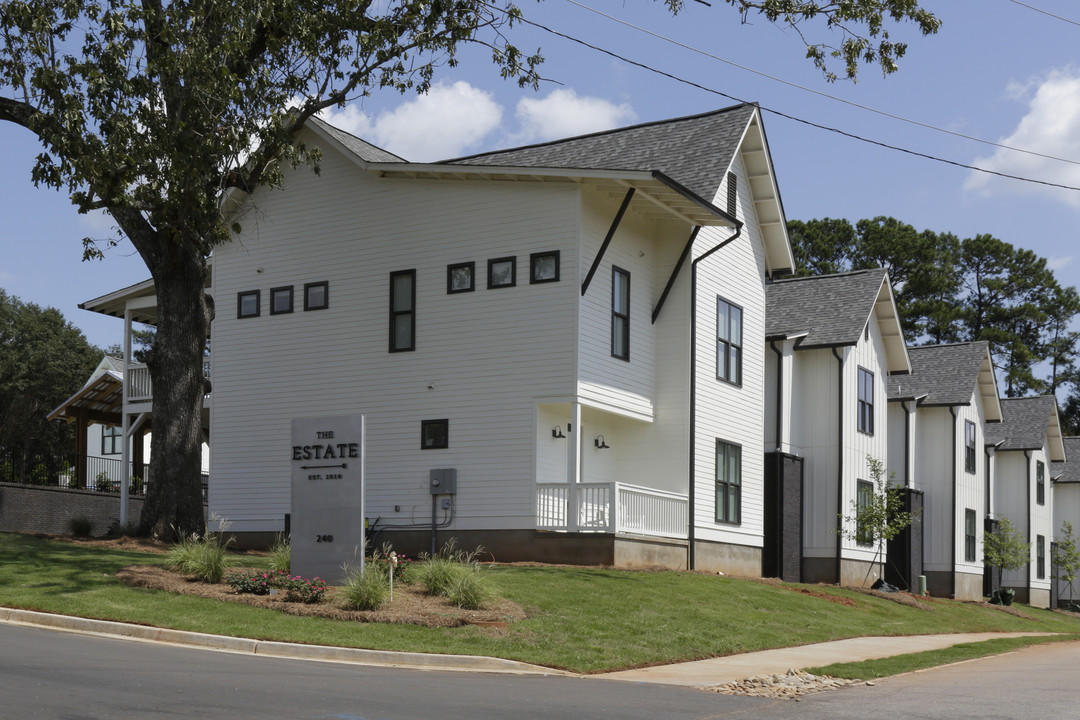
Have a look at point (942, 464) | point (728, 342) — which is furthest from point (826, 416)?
point (942, 464)

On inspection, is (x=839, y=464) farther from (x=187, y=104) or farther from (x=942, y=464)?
(x=187, y=104)

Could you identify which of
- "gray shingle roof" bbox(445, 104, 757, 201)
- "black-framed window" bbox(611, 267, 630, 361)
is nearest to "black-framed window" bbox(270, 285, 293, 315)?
"gray shingle roof" bbox(445, 104, 757, 201)

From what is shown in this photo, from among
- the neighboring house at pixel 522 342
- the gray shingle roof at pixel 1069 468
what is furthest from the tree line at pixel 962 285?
the neighboring house at pixel 522 342

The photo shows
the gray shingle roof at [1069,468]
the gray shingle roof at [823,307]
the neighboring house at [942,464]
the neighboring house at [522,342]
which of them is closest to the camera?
the neighboring house at [522,342]

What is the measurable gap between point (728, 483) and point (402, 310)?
29.5 feet

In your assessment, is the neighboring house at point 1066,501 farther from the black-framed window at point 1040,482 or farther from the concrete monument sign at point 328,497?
the concrete monument sign at point 328,497

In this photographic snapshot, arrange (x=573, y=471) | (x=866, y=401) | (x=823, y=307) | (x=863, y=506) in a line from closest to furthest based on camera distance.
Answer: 1. (x=573, y=471)
2. (x=863, y=506)
3. (x=823, y=307)
4. (x=866, y=401)

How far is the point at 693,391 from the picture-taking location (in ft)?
93.5

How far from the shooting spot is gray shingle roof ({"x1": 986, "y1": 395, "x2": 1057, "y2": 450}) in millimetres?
52250

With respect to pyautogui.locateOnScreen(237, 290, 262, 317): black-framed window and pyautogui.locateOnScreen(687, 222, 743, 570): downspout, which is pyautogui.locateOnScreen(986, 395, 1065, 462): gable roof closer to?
pyautogui.locateOnScreen(687, 222, 743, 570): downspout

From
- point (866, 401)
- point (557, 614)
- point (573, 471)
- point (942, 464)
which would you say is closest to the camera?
point (557, 614)

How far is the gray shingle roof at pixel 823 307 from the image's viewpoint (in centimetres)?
3581

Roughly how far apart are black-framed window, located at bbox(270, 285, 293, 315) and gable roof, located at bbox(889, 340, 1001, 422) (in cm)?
2102

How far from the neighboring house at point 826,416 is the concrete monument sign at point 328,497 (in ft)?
56.7
